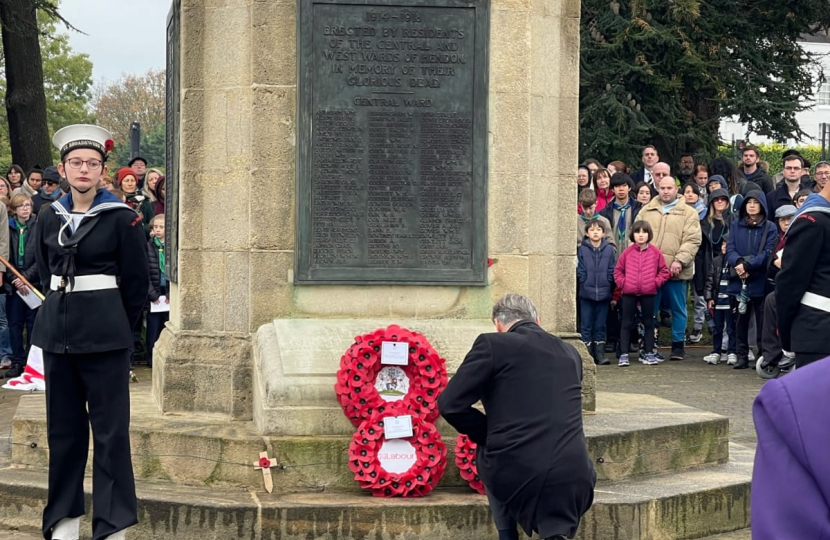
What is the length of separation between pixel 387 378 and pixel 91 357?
1690 mm

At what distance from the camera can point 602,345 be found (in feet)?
49.5

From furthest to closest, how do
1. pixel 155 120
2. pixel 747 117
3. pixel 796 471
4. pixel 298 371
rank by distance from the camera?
1. pixel 155 120
2. pixel 747 117
3. pixel 298 371
4. pixel 796 471

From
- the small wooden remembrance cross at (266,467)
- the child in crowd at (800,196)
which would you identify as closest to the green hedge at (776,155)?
the child in crowd at (800,196)

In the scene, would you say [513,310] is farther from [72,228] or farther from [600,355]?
[600,355]

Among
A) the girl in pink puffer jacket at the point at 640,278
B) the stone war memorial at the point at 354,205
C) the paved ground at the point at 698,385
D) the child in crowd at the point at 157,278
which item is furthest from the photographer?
the girl in pink puffer jacket at the point at 640,278

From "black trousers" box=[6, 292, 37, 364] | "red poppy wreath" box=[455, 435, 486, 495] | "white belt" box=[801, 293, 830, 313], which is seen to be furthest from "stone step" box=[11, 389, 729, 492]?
"black trousers" box=[6, 292, 37, 364]

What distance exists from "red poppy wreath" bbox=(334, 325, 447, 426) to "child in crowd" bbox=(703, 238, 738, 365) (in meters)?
7.74

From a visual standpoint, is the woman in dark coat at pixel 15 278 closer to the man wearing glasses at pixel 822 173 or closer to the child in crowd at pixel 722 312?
the child in crowd at pixel 722 312

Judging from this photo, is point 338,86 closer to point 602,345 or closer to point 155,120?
point 602,345

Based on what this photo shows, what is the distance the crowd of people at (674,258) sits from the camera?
14.5m

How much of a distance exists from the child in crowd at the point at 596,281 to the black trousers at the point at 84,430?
865cm

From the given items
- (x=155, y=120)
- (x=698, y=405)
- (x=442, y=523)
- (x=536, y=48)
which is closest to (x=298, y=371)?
(x=442, y=523)

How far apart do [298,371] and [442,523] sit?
1.30m

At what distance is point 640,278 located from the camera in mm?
14859
